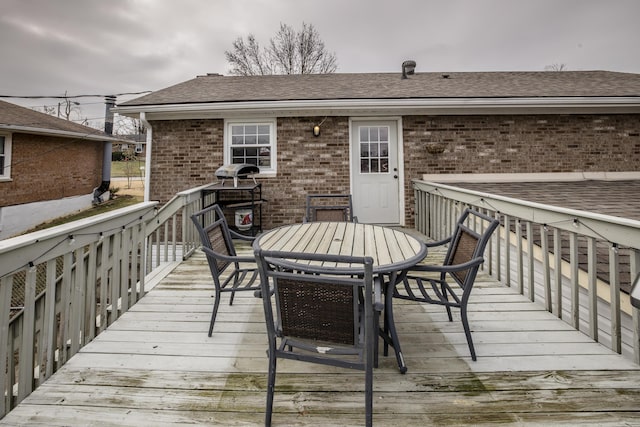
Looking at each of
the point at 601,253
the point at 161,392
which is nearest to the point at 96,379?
the point at 161,392

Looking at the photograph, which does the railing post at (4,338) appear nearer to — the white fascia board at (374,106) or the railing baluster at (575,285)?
the railing baluster at (575,285)

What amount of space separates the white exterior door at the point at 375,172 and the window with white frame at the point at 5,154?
419 inches

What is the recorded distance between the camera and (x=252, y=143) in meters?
6.25

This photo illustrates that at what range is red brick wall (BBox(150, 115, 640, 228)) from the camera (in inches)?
242

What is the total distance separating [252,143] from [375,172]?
252 cm

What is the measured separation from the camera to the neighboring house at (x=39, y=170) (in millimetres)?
9578

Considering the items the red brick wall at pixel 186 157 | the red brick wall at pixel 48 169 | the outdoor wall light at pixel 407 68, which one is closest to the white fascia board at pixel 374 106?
the red brick wall at pixel 186 157

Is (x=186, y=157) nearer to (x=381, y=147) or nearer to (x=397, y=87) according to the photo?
(x=381, y=147)

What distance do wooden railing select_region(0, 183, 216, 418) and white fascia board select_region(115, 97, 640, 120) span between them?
3.26 meters

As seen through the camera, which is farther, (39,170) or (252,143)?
(39,170)

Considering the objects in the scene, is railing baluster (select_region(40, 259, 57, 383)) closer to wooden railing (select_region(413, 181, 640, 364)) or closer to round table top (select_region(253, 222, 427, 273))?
round table top (select_region(253, 222, 427, 273))

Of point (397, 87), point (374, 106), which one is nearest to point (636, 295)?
point (374, 106)

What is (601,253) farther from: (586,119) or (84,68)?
(84,68)

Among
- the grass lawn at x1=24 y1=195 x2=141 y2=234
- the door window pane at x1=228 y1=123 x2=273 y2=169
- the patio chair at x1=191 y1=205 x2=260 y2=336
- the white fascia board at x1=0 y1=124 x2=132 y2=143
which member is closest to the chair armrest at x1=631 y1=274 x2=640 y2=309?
the patio chair at x1=191 y1=205 x2=260 y2=336
